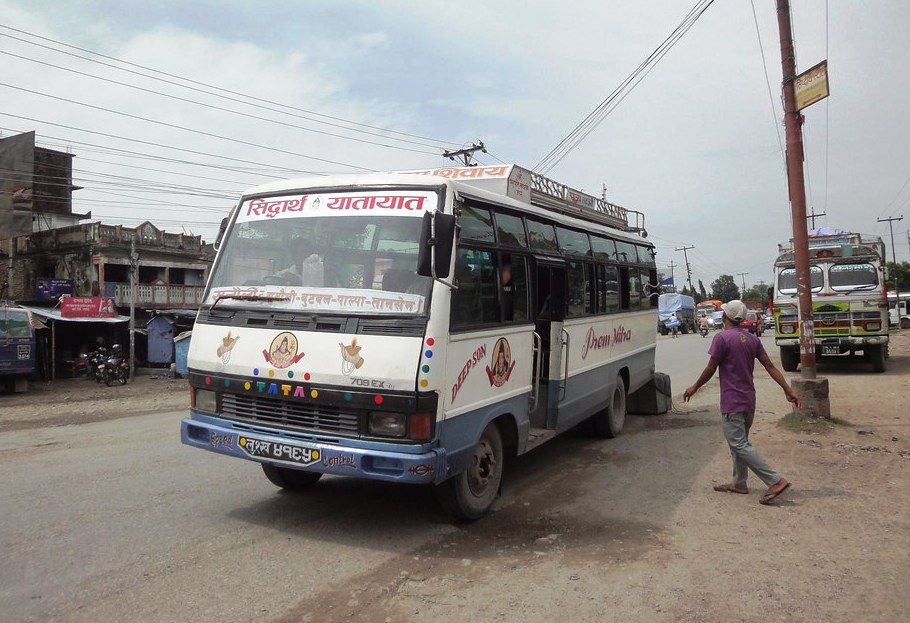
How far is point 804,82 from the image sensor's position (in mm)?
8797

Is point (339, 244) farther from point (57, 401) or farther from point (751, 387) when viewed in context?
point (57, 401)

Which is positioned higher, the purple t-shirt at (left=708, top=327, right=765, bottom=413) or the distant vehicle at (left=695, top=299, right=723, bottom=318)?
the distant vehicle at (left=695, top=299, right=723, bottom=318)

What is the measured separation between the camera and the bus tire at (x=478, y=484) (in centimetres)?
482

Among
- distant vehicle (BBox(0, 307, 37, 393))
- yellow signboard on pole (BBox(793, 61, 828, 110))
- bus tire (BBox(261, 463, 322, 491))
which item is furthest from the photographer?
distant vehicle (BBox(0, 307, 37, 393))

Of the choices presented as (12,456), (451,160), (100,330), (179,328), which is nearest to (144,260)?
(100,330)

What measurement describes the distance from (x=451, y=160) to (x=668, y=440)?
1920 centimetres

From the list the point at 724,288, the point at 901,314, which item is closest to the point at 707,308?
the point at 901,314

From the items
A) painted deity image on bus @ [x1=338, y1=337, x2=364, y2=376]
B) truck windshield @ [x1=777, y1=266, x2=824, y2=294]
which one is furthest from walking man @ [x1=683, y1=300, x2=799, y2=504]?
truck windshield @ [x1=777, y1=266, x2=824, y2=294]

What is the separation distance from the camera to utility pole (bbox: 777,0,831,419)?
873 cm

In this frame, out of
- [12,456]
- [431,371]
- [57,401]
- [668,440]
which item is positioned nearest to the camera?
[431,371]

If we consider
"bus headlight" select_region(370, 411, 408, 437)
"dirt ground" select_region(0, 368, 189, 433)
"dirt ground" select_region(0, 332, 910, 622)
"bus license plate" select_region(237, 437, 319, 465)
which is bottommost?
"dirt ground" select_region(0, 368, 189, 433)

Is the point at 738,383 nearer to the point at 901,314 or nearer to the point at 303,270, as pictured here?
the point at 303,270

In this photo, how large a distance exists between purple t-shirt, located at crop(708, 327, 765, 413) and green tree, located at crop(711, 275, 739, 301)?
109 m

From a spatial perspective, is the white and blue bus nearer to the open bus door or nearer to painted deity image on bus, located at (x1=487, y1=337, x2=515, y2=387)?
painted deity image on bus, located at (x1=487, y1=337, x2=515, y2=387)
